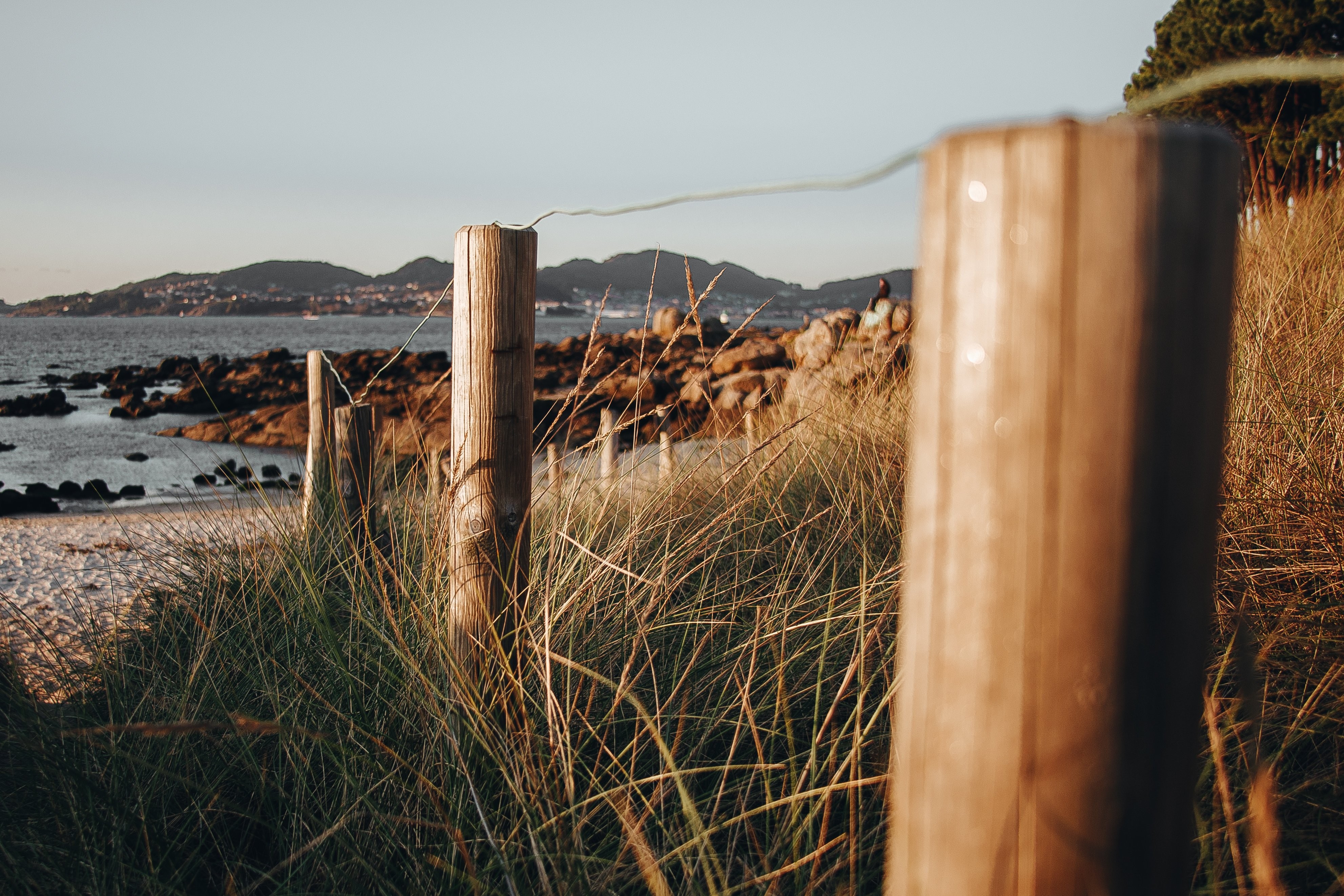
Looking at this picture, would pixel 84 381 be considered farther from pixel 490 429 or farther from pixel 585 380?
pixel 490 429

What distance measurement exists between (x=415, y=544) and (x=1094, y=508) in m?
3.06

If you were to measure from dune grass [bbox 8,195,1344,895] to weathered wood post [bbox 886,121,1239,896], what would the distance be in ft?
0.54

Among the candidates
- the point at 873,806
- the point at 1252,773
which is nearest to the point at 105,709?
the point at 873,806

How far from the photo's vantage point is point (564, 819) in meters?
1.65

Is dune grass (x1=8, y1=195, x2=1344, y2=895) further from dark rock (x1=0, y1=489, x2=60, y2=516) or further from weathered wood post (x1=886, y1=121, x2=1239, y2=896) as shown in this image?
dark rock (x1=0, y1=489, x2=60, y2=516)

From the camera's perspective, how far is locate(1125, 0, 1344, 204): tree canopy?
9684 mm

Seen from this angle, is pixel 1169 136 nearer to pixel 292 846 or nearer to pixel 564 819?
pixel 564 819

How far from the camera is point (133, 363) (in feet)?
137

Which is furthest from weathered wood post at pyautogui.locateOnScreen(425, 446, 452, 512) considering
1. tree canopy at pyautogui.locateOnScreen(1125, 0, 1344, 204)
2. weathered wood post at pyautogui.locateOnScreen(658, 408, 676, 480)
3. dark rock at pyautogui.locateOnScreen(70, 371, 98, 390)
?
dark rock at pyautogui.locateOnScreen(70, 371, 98, 390)

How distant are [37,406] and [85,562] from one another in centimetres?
2084

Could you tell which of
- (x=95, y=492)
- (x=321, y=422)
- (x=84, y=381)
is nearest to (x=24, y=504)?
(x=95, y=492)

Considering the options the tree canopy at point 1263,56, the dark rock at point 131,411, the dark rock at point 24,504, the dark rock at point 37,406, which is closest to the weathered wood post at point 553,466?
the tree canopy at point 1263,56

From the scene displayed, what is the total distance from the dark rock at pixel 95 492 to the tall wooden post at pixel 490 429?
1188 centimetres

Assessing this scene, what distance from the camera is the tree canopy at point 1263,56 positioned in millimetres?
9684
